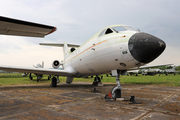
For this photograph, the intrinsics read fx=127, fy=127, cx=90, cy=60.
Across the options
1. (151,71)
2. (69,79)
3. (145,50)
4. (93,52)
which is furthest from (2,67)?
(151,71)

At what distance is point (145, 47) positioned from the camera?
181 inches

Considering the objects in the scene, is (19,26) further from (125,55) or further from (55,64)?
(55,64)

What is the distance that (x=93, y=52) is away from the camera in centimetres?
741

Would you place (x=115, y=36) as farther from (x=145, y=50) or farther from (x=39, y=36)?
(x=39, y=36)

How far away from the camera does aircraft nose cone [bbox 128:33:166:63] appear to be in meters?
4.58

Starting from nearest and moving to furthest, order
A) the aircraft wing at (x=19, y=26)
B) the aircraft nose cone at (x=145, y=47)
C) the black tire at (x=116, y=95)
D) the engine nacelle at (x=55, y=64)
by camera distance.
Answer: the aircraft wing at (x=19, y=26)
the aircraft nose cone at (x=145, y=47)
the black tire at (x=116, y=95)
the engine nacelle at (x=55, y=64)

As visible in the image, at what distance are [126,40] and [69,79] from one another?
9.44 metres

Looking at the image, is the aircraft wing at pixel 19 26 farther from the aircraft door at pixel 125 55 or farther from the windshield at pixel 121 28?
the windshield at pixel 121 28

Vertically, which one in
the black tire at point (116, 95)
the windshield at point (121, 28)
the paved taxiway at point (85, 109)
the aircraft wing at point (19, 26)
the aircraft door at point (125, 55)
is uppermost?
the windshield at point (121, 28)

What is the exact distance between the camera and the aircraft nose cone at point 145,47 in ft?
15.0

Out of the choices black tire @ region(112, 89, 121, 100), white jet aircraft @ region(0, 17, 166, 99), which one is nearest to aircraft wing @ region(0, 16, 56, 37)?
white jet aircraft @ region(0, 17, 166, 99)

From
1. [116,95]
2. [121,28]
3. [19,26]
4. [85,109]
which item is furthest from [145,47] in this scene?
[19,26]

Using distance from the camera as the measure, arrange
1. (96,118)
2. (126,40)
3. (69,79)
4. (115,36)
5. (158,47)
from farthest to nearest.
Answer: (69,79) < (115,36) < (126,40) < (158,47) < (96,118)

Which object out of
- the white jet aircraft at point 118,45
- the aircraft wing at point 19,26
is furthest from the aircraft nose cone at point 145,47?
the aircraft wing at point 19,26
